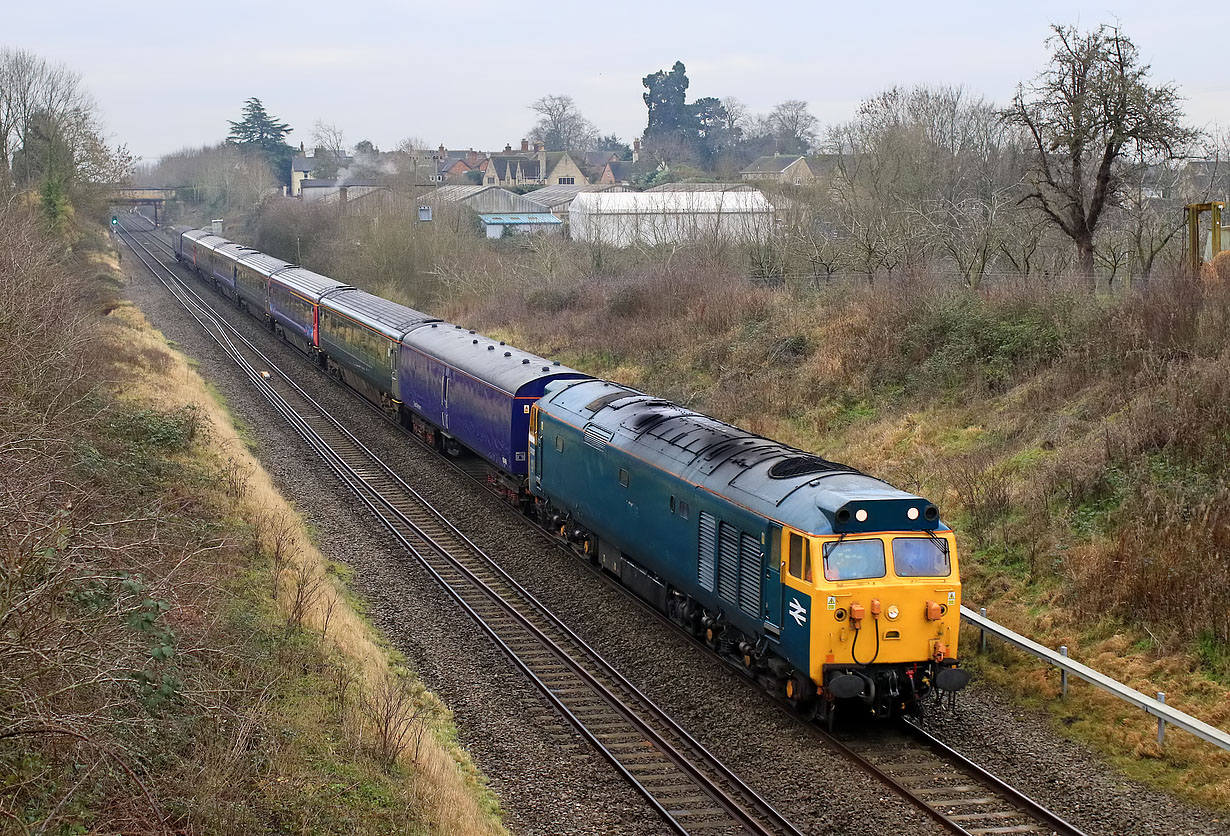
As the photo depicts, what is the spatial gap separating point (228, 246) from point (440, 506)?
46.7 meters

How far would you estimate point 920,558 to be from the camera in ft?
40.5

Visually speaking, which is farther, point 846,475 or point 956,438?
point 956,438

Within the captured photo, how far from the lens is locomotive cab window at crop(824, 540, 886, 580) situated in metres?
12.0

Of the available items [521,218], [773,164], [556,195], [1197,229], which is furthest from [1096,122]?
[773,164]

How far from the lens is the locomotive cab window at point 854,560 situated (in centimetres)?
1201

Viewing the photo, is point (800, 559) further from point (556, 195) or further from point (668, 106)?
point (668, 106)

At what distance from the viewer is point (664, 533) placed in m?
15.5

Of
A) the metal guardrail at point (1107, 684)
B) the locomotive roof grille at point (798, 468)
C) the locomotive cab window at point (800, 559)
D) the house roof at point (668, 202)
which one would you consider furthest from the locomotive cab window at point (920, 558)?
the house roof at point (668, 202)

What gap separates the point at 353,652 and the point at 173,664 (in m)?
3.59

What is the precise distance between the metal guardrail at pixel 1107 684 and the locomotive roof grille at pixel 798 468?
2.93 m

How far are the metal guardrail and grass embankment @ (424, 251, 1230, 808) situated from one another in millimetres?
275

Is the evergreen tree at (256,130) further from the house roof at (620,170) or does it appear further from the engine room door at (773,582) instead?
the engine room door at (773,582)

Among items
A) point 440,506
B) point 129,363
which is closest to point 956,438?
point 440,506

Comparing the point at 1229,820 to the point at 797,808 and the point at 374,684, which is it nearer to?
the point at 797,808
